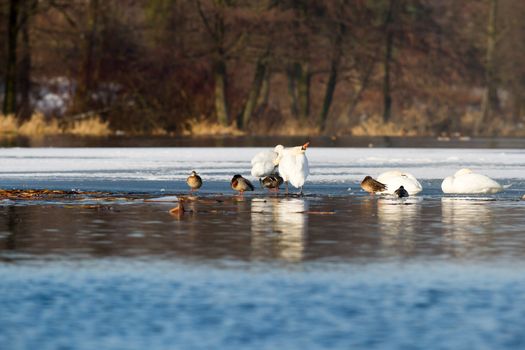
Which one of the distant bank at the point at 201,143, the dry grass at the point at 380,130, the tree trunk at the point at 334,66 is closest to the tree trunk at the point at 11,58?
the distant bank at the point at 201,143

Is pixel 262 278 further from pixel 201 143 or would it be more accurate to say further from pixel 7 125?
pixel 7 125

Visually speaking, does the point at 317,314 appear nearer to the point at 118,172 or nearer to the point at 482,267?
the point at 482,267

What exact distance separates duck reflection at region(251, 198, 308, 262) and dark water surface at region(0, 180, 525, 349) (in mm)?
32

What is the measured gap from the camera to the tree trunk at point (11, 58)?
6234 centimetres

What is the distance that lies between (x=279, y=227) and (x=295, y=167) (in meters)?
5.67

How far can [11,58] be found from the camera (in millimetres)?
62844

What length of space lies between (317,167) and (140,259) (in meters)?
19.0

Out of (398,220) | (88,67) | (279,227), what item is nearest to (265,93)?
(88,67)

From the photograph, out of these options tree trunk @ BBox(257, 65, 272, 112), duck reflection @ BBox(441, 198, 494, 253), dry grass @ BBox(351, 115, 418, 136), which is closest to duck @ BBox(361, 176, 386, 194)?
duck reflection @ BBox(441, 198, 494, 253)

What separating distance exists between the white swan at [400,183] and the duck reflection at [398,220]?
0.68m

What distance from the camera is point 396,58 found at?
267 feet

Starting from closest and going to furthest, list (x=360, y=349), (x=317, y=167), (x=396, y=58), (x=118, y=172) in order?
(x=360, y=349) < (x=118, y=172) < (x=317, y=167) < (x=396, y=58)

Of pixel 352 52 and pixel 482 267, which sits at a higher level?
pixel 352 52

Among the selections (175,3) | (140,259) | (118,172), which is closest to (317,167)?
(118,172)
